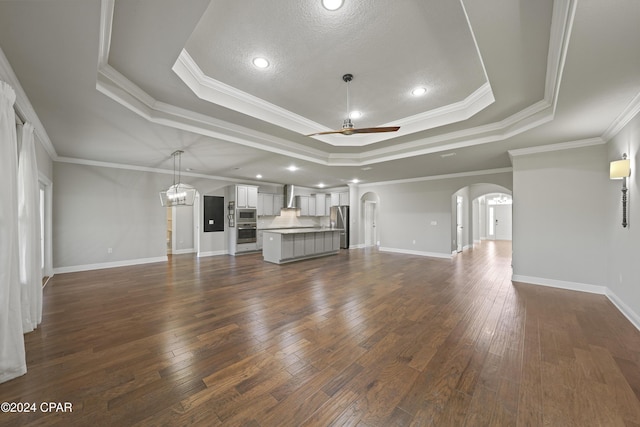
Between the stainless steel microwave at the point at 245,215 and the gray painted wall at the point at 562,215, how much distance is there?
7.44 m

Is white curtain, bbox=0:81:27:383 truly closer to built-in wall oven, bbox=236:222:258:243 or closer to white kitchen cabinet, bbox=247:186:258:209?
built-in wall oven, bbox=236:222:258:243

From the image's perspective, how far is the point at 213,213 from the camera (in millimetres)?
8188

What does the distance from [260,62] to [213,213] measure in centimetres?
650

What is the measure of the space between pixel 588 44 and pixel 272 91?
3071 millimetres

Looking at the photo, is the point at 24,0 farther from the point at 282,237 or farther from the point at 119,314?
the point at 282,237

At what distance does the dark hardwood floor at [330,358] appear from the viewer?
1637 millimetres

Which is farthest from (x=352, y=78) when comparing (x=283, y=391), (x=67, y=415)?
(x=67, y=415)

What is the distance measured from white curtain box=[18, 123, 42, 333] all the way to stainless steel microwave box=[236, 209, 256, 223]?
5.30 meters

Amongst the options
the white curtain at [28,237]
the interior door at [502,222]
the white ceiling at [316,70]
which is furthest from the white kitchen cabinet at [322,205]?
the interior door at [502,222]

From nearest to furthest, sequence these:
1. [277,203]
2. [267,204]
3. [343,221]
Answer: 1. [267,204]
2. [277,203]
3. [343,221]

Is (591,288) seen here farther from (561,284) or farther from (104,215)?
(104,215)

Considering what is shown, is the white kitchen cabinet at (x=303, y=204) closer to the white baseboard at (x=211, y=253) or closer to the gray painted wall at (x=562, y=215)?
the white baseboard at (x=211, y=253)

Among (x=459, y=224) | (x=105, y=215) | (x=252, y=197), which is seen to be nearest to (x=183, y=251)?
(x=105, y=215)

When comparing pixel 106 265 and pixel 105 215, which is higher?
pixel 105 215
